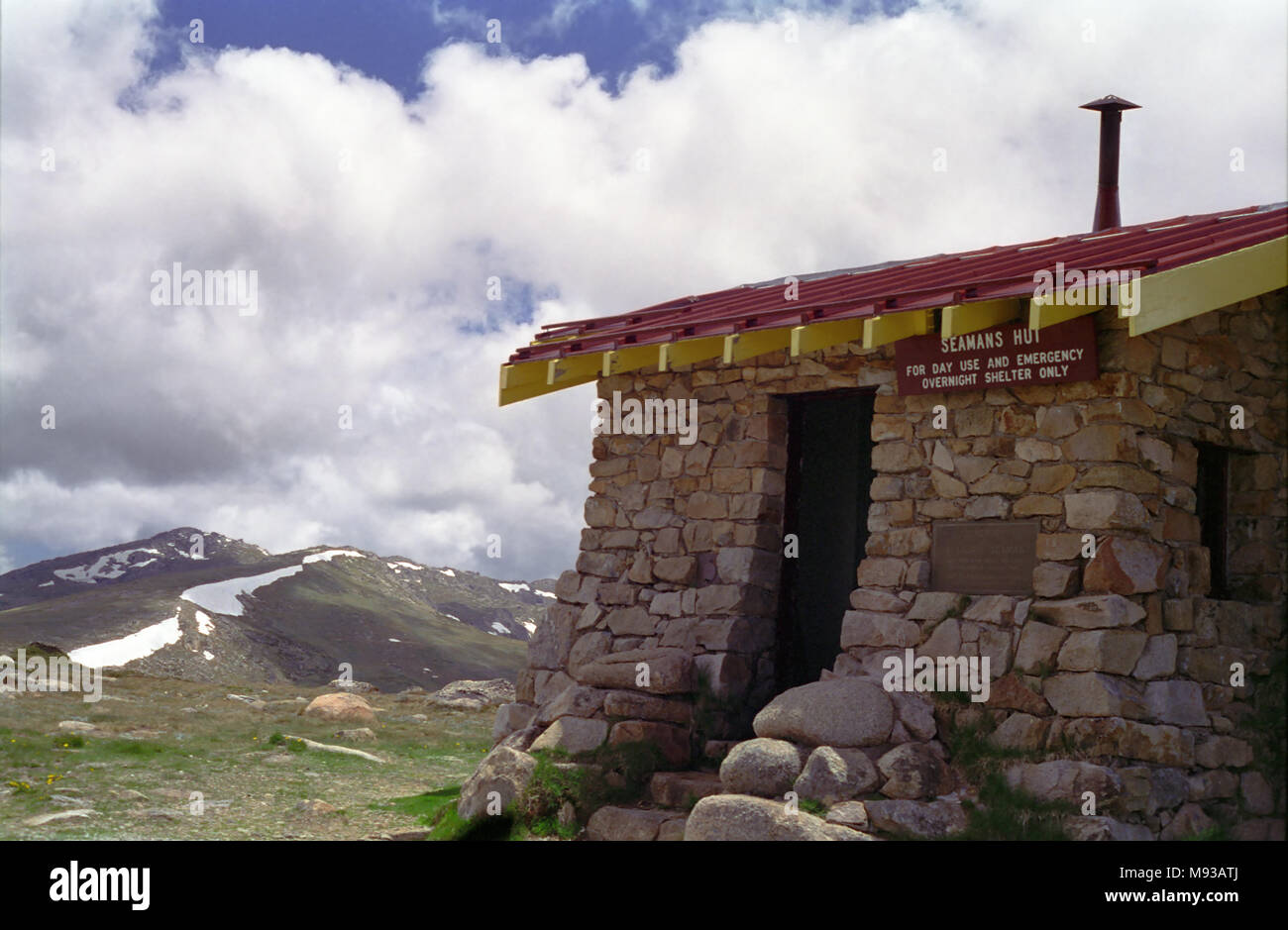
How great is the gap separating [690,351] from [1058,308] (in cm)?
277

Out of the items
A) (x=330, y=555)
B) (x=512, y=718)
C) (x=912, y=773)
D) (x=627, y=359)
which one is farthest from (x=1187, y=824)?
(x=330, y=555)

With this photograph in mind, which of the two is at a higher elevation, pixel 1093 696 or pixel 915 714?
pixel 1093 696

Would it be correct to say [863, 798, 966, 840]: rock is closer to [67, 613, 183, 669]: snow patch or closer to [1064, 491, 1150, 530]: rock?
[1064, 491, 1150, 530]: rock

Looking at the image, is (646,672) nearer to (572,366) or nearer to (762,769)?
(762,769)

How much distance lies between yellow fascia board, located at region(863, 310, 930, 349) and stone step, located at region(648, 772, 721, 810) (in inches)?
122

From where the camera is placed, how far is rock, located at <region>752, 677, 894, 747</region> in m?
7.98

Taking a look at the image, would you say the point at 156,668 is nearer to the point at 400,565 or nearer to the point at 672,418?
the point at 672,418

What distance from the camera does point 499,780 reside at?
859 cm

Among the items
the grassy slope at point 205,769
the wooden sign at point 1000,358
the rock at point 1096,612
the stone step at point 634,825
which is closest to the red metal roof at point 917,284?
the wooden sign at point 1000,358

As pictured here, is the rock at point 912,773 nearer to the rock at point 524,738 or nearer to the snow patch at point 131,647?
the rock at point 524,738

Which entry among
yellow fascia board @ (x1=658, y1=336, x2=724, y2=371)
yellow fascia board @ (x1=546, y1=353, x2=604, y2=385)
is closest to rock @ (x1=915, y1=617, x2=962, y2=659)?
yellow fascia board @ (x1=658, y1=336, x2=724, y2=371)

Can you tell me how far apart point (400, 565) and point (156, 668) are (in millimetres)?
28472
